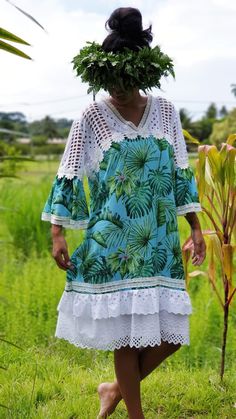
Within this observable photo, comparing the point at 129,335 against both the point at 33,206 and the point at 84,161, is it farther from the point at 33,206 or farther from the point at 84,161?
the point at 33,206

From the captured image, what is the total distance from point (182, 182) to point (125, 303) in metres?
0.51

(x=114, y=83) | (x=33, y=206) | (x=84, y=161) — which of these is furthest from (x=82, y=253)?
(x=33, y=206)

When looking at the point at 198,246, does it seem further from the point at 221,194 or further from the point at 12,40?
the point at 12,40

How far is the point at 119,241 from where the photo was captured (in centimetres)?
257

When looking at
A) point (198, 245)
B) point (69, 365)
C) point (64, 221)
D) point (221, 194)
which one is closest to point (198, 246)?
point (198, 245)

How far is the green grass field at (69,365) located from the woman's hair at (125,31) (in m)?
0.55

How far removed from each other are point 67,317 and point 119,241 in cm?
33

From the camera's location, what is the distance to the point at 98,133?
265cm

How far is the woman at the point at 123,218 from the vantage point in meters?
2.55

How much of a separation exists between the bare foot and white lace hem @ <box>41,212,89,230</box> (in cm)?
65

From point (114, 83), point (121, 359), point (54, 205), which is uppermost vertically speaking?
point (114, 83)

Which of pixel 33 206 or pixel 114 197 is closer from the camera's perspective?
pixel 114 197

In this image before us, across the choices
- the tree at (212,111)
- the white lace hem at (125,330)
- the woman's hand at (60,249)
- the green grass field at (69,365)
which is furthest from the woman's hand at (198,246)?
the tree at (212,111)

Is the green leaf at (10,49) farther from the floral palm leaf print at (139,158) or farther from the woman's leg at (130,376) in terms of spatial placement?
the woman's leg at (130,376)
